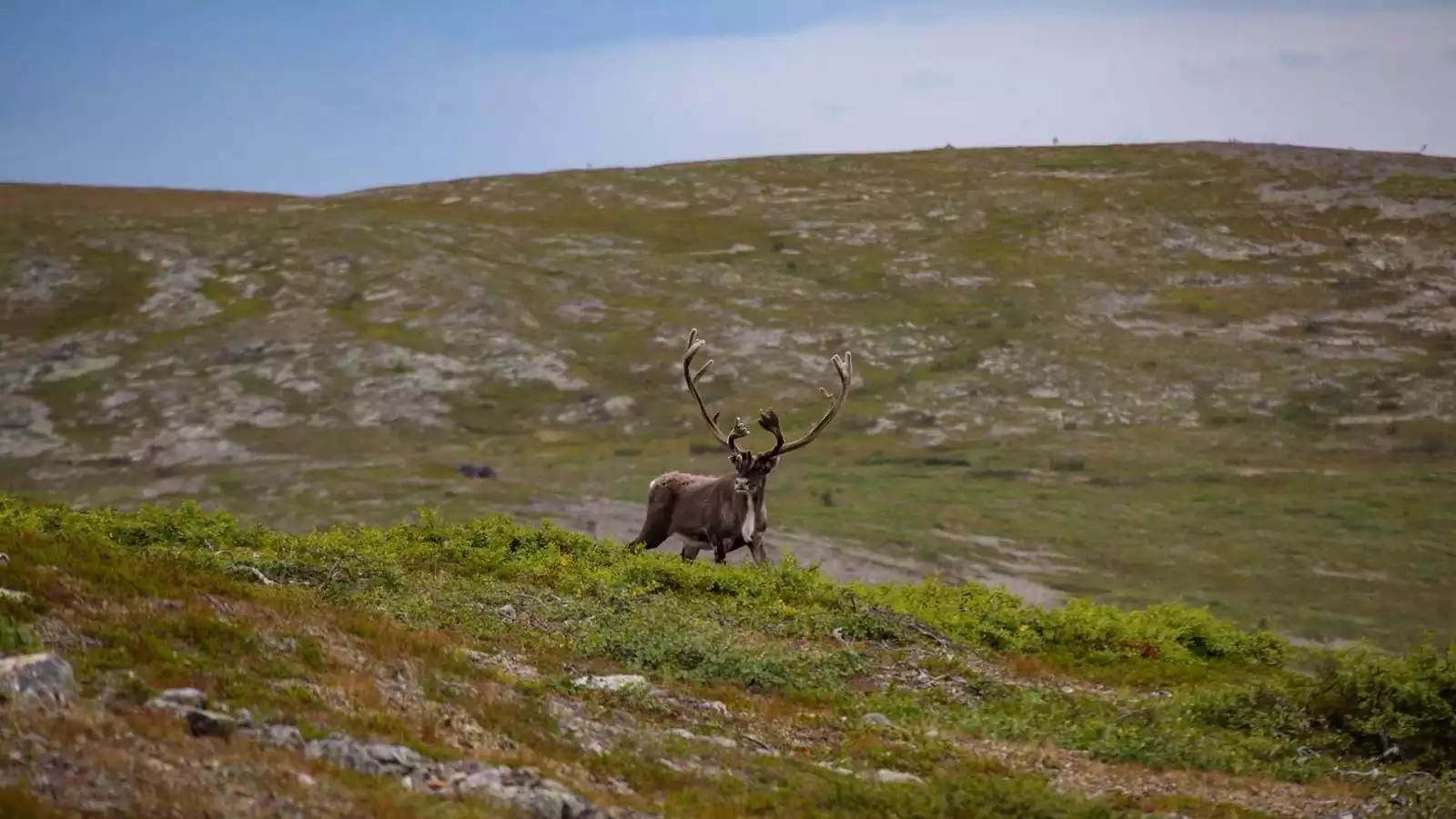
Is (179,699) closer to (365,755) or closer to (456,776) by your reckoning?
(365,755)

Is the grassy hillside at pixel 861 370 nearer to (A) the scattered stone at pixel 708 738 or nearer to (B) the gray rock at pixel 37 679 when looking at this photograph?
(A) the scattered stone at pixel 708 738

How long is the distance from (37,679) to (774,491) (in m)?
43.8

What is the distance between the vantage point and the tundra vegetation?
1119cm

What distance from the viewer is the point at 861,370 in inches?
2623

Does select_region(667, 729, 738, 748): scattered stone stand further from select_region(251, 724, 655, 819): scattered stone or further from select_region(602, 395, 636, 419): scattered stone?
select_region(602, 395, 636, 419): scattered stone

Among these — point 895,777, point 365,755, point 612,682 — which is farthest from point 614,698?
point 365,755

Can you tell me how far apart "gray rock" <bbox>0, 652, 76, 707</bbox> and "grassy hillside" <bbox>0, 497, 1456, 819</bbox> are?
0.03 meters

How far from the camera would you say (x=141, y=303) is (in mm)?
67750

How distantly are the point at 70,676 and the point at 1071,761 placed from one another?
8.31 m

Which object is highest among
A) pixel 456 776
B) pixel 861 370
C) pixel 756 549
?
pixel 456 776

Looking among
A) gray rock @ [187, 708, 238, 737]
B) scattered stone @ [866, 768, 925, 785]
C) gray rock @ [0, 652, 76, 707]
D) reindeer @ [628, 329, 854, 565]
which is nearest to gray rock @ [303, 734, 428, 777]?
gray rock @ [187, 708, 238, 737]

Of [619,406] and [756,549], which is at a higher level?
[756,549]

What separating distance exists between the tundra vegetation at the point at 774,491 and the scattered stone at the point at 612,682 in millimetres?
71

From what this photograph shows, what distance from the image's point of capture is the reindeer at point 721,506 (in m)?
Answer: 25.0
